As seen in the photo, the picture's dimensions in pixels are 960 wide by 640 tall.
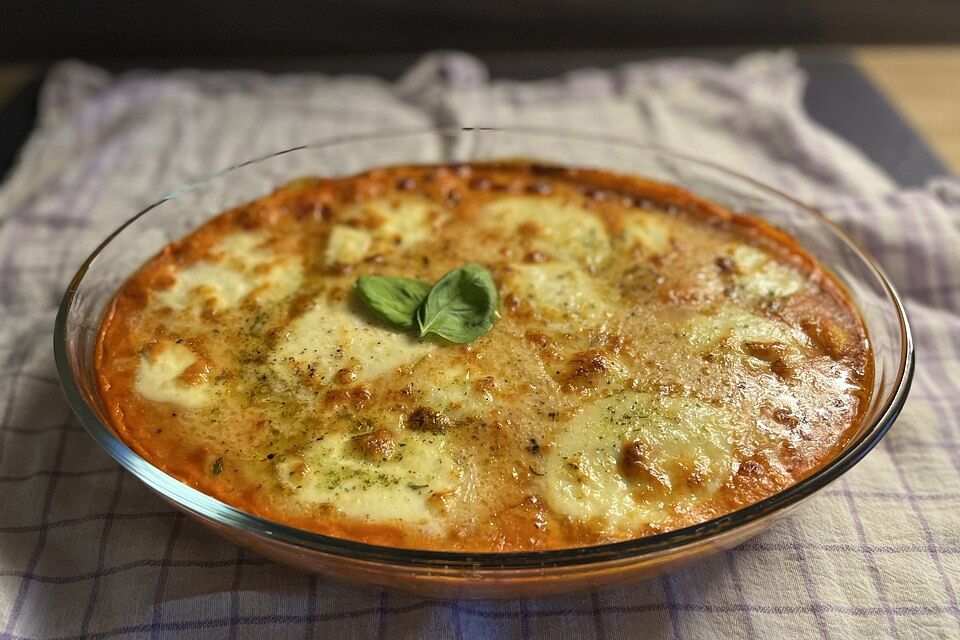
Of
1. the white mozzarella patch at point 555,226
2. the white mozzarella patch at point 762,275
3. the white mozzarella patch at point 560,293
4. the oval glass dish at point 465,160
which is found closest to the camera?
the oval glass dish at point 465,160

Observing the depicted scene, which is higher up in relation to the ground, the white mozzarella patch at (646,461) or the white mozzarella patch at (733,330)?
the white mozzarella patch at (733,330)

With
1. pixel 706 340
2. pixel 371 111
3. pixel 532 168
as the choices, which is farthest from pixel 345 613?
pixel 371 111

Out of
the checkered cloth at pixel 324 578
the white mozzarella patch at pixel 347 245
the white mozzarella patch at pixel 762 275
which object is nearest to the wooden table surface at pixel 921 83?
the checkered cloth at pixel 324 578

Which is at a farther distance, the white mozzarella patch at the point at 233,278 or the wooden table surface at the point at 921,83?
the wooden table surface at the point at 921,83

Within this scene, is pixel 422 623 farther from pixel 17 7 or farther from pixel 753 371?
pixel 17 7

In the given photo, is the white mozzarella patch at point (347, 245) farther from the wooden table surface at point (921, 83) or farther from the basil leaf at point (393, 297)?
the wooden table surface at point (921, 83)

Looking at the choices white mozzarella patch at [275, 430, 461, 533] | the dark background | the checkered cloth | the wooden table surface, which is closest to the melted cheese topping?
white mozzarella patch at [275, 430, 461, 533]

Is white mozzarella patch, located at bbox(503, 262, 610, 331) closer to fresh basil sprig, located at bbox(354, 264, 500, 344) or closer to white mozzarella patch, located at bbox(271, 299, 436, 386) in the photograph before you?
fresh basil sprig, located at bbox(354, 264, 500, 344)
